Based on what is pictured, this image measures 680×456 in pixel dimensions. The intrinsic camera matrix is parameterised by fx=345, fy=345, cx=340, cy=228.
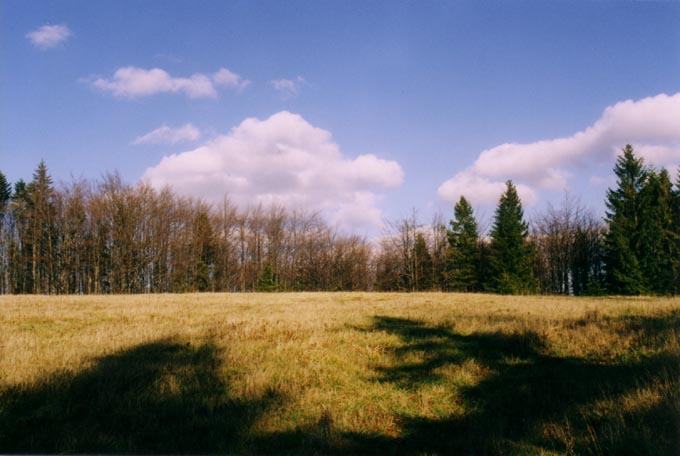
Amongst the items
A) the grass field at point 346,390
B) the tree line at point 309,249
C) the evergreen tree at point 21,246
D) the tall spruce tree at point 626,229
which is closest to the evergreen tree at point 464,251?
the tree line at point 309,249

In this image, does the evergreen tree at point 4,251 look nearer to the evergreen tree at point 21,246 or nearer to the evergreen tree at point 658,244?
the evergreen tree at point 21,246

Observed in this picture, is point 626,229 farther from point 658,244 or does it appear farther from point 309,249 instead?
point 309,249

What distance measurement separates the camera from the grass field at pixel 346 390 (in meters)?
4.19

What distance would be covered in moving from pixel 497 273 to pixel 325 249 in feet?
94.4

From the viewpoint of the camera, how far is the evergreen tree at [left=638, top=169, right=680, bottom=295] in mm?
39438

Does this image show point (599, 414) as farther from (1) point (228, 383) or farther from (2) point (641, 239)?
(2) point (641, 239)

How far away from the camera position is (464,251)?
51656 millimetres

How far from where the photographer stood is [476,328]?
33.3 ft

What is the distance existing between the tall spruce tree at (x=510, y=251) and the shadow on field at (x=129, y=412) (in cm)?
4540

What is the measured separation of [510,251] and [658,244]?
50.8 feet

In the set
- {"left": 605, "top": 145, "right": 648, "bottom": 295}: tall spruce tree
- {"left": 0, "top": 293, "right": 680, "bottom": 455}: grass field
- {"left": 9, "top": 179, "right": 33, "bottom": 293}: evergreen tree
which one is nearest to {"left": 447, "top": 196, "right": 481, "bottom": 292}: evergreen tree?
{"left": 605, "top": 145, "right": 648, "bottom": 295}: tall spruce tree

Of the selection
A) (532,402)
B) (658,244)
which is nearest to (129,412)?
(532,402)

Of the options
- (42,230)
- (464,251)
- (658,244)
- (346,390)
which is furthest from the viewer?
(464,251)

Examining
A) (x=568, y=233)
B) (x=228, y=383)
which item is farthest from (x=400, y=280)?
(x=228, y=383)
